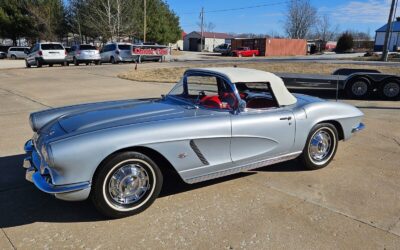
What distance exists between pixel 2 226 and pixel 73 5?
5449 cm

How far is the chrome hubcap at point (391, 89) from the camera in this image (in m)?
10.9

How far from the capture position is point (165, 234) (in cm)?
328

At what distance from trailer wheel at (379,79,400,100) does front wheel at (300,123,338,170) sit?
279 inches

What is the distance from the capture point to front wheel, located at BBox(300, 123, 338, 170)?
4801 mm

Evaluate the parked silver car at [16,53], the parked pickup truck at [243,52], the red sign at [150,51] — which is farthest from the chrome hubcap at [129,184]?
the parked pickup truck at [243,52]

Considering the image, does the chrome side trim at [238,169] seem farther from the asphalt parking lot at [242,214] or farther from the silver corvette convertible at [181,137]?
the asphalt parking lot at [242,214]

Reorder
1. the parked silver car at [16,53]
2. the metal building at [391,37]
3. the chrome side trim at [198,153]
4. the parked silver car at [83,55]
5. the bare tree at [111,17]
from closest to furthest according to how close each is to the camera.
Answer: the chrome side trim at [198,153]
the parked silver car at [83,55]
the parked silver car at [16,53]
the bare tree at [111,17]
the metal building at [391,37]

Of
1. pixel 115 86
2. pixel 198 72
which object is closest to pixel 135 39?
pixel 115 86

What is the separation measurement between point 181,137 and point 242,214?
97 cm

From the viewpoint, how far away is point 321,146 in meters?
4.98

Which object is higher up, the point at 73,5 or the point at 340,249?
the point at 73,5

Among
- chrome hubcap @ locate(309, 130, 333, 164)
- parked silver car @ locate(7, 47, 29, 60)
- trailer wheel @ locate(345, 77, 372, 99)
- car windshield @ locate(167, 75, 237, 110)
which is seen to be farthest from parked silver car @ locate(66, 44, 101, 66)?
chrome hubcap @ locate(309, 130, 333, 164)

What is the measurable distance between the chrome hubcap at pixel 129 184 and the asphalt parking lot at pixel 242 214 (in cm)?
21

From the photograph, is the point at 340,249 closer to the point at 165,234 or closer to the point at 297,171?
the point at 165,234
